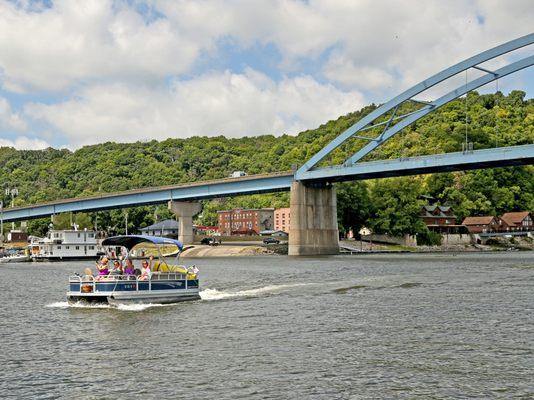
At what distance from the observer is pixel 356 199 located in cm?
13462

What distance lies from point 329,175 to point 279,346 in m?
87.3

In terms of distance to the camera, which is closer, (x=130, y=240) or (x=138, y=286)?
(x=138, y=286)

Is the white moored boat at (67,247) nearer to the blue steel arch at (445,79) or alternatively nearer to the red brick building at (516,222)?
the blue steel arch at (445,79)

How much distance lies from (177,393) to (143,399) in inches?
38.6

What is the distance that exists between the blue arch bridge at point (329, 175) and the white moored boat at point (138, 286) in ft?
212

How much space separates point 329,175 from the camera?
4400 inches

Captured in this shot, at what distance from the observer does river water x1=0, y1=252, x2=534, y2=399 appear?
19781mm

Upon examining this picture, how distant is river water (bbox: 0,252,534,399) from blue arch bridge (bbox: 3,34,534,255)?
54.5 meters

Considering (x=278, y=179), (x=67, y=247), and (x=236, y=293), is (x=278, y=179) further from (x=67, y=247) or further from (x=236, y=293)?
(x=236, y=293)

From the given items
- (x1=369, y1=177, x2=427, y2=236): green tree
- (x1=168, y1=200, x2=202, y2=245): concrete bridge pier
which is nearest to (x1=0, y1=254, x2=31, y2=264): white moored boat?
(x1=168, y1=200, x2=202, y2=245): concrete bridge pier

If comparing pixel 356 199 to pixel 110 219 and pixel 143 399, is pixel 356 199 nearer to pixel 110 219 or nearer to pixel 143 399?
pixel 110 219

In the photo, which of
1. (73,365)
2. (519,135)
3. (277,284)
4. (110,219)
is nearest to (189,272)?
(277,284)

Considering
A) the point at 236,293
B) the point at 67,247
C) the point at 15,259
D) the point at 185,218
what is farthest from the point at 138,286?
the point at 185,218

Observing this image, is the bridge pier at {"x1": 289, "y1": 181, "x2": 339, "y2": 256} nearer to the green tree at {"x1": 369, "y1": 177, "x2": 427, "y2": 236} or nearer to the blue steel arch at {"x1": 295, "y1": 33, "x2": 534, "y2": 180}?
the blue steel arch at {"x1": 295, "y1": 33, "x2": 534, "y2": 180}
